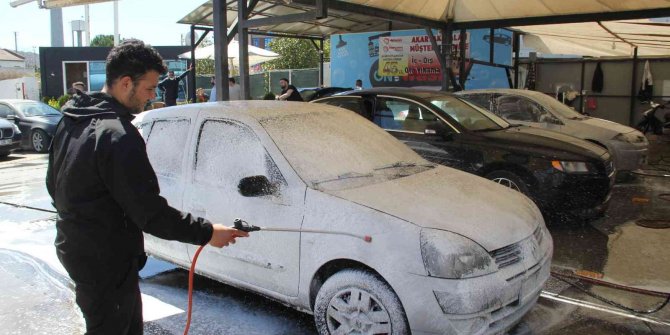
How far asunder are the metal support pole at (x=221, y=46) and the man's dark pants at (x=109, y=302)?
4.95 meters

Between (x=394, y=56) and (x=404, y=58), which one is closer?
(x=404, y=58)

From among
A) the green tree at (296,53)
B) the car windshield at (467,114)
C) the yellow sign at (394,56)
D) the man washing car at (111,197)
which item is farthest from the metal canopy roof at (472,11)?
the green tree at (296,53)

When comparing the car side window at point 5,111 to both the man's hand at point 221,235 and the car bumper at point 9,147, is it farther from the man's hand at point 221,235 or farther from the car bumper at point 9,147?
the man's hand at point 221,235

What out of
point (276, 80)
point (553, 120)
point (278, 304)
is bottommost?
point (278, 304)

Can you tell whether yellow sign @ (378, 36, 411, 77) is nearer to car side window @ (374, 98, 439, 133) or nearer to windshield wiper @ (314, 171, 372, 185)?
car side window @ (374, 98, 439, 133)

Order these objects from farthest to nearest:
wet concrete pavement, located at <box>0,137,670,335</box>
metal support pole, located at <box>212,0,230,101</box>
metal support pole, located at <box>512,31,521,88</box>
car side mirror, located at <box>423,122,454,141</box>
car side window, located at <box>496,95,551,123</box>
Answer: metal support pole, located at <box>512,31,521,88</box> → car side window, located at <box>496,95,551,123</box> → metal support pole, located at <box>212,0,230,101</box> → car side mirror, located at <box>423,122,454,141</box> → wet concrete pavement, located at <box>0,137,670,335</box>

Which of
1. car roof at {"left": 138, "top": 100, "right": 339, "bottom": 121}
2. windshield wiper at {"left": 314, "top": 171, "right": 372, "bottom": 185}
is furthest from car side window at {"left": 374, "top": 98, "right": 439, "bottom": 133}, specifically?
windshield wiper at {"left": 314, "top": 171, "right": 372, "bottom": 185}

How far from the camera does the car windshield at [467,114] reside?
677 cm

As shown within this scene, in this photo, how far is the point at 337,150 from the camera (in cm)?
398

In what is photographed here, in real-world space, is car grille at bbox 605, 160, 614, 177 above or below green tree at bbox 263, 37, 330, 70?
below

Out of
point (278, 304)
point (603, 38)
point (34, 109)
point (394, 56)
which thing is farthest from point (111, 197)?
point (34, 109)

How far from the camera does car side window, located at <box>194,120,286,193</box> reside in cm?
375

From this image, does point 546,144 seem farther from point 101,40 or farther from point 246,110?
point 101,40

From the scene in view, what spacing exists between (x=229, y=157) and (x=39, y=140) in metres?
12.8
